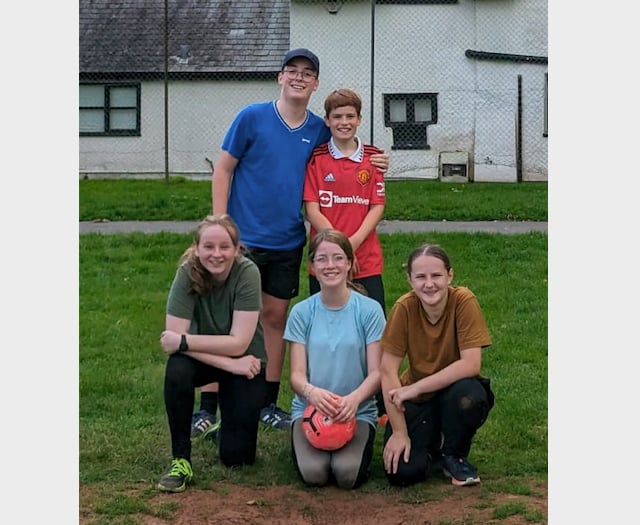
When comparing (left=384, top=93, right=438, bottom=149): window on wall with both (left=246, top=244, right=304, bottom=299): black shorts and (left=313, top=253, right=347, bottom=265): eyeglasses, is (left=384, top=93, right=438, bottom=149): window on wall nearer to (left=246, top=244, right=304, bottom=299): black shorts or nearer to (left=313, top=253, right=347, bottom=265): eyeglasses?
(left=246, top=244, right=304, bottom=299): black shorts

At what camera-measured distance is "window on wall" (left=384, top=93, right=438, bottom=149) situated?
20906 millimetres

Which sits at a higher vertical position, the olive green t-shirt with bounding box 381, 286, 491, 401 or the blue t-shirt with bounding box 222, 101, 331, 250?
the blue t-shirt with bounding box 222, 101, 331, 250

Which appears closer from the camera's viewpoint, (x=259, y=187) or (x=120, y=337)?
(x=259, y=187)

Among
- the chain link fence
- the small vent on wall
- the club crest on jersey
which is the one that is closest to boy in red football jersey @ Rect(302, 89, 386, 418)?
the club crest on jersey

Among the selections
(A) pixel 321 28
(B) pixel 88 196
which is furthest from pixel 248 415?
(A) pixel 321 28

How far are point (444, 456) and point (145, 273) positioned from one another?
18.2 ft

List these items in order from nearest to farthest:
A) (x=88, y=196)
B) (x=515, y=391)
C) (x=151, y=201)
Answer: (x=515, y=391) < (x=151, y=201) < (x=88, y=196)

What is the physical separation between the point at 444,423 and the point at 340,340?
61 cm

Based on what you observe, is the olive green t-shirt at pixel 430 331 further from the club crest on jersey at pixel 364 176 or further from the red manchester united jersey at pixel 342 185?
the club crest on jersey at pixel 364 176

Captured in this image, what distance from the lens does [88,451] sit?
5.22 m

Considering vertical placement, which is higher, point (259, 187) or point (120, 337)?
point (259, 187)

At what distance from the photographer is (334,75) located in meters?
20.1

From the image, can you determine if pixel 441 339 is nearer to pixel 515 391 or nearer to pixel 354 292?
pixel 354 292

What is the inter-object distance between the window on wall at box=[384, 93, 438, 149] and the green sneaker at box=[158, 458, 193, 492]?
16491 mm
